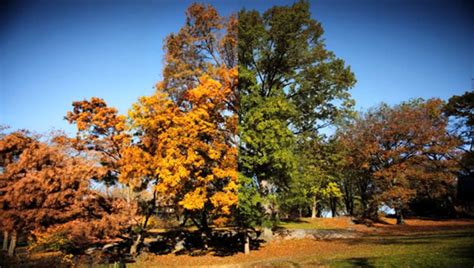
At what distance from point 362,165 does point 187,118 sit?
2024 cm

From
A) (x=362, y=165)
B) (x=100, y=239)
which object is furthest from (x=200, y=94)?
(x=362, y=165)

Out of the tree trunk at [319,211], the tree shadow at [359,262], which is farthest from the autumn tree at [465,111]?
the tree trunk at [319,211]

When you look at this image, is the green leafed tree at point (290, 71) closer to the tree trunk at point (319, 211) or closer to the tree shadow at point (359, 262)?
the tree shadow at point (359, 262)

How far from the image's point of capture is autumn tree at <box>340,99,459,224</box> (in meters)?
24.0

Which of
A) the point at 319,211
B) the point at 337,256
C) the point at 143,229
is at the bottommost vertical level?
the point at 319,211

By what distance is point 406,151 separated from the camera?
82.1 ft

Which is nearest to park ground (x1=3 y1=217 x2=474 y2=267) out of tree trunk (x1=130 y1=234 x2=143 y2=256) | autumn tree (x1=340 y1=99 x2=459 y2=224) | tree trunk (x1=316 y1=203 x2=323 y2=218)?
tree trunk (x1=130 y1=234 x2=143 y2=256)

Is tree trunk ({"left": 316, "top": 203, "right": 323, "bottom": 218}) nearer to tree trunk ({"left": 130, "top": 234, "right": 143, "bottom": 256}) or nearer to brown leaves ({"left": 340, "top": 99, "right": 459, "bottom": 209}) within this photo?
brown leaves ({"left": 340, "top": 99, "right": 459, "bottom": 209})

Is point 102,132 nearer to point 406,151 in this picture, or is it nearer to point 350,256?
point 350,256

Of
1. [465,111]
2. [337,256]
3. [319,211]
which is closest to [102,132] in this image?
[337,256]

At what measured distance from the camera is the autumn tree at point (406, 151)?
946 inches

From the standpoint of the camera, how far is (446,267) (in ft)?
23.9

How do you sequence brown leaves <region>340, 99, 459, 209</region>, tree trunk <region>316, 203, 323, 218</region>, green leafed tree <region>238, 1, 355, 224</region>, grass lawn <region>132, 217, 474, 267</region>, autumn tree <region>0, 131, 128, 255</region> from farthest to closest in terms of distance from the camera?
tree trunk <region>316, 203, 323, 218</region>, brown leaves <region>340, 99, 459, 209</region>, green leafed tree <region>238, 1, 355, 224</region>, autumn tree <region>0, 131, 128, 255</region>, grass lawn <region>132, 217, 474, 267</region>

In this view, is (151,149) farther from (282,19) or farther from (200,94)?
(282,19)
